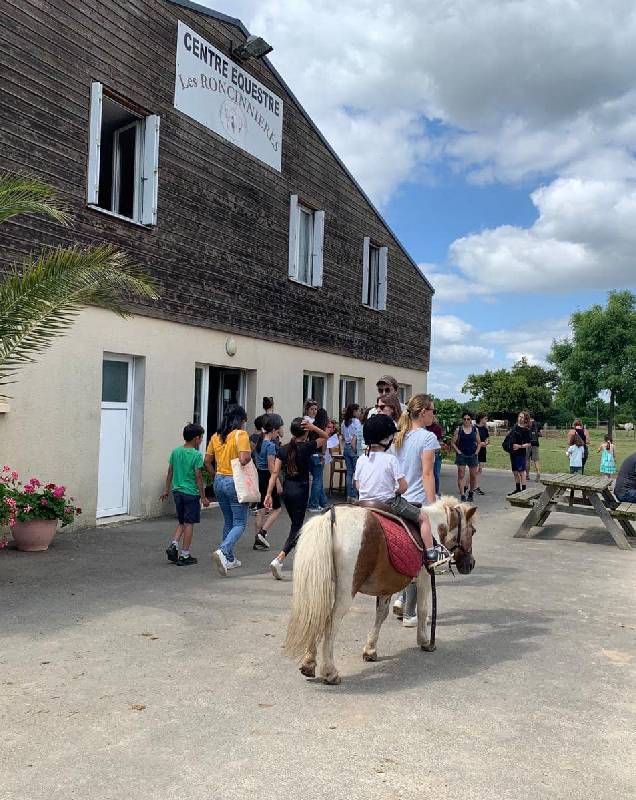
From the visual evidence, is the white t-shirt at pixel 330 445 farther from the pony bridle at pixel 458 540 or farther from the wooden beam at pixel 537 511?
the pony bridle at pixel 458 540

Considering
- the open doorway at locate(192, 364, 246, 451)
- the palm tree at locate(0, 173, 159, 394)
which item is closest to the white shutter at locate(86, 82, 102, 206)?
the palm tree at locate(0, 173, 159, 394)

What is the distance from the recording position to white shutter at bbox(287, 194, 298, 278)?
14130 mm

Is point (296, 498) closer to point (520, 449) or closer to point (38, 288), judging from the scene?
point (38, 288)

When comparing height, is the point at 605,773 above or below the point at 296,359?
below

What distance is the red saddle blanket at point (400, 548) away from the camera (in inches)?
181

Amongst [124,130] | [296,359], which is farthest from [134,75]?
[296,359]

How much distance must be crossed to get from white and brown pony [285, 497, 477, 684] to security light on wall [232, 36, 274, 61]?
10531 millimetres

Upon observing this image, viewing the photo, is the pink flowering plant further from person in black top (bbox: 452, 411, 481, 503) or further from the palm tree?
person in black top (bbox: 452, 411, 481, 503)

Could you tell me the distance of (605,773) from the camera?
3.35 m

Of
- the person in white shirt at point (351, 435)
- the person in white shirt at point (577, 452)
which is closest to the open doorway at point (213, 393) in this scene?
the person in white shirt at point (351, 435)

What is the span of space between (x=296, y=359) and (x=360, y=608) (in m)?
8.70

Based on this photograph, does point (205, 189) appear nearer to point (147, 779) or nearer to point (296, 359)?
point (296, 359)

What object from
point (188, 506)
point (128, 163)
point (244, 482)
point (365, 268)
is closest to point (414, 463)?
point (244, 482)

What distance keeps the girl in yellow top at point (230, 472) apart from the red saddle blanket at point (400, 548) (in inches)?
112
